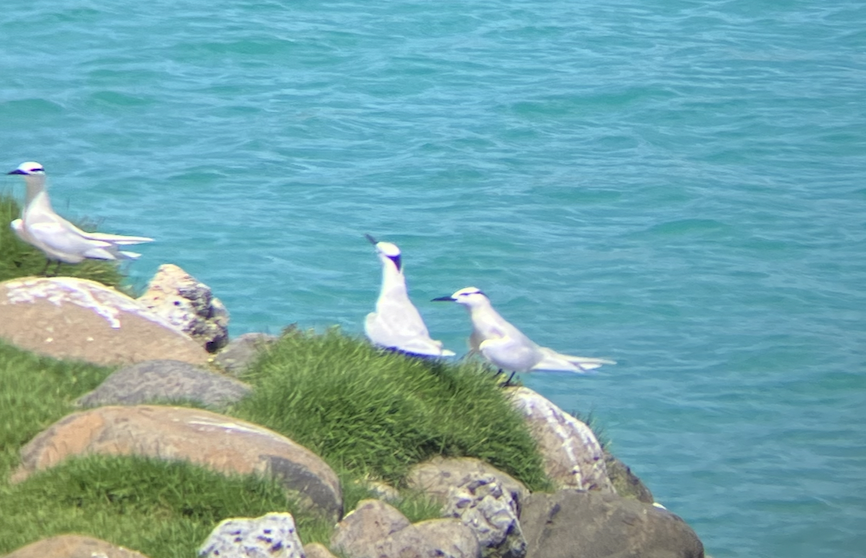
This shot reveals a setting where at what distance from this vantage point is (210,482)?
5.72 metres

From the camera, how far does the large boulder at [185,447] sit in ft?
19.4

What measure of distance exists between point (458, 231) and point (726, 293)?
319 cm

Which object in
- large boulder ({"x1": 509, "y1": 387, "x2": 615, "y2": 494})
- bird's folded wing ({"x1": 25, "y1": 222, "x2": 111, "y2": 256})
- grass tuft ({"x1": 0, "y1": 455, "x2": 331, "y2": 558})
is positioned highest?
bird's folded wing ({"x1": 25, "y1": 222, "x2": 111, "y2": 256})

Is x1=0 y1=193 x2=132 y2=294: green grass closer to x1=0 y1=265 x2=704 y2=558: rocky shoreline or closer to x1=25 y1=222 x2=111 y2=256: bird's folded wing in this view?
x1=0 y1=265 x2=704 y2=558: rocky shoreline

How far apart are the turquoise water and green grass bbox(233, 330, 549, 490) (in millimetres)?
3395

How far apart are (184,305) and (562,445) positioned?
2767mm

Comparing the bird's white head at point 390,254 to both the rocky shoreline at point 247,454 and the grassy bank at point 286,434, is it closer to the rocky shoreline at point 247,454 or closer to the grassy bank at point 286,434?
the grassy bank at point 286,434

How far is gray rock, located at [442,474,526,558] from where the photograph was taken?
6.23 m

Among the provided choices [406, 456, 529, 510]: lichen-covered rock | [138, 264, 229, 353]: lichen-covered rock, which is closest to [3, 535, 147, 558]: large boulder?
[406, 456, 529, 510]: lichen-covered rock

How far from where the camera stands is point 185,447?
234 inches

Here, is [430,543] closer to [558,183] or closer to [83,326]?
[83,326]

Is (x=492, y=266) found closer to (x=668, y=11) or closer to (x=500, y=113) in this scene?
(x=500, y=113)

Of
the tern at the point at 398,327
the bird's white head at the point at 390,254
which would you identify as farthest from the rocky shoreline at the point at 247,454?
the bird's white head at the point at 390,254

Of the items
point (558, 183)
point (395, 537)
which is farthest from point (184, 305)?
point (558, 183)
